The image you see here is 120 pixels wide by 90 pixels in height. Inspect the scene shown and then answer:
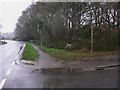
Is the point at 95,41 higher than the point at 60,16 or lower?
lower

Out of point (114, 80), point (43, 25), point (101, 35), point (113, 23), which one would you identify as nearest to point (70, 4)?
point (113, 23)

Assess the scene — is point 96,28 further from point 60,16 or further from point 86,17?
point 60,16

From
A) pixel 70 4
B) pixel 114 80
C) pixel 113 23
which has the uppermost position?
pixel 70 4

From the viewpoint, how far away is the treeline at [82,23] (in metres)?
29.8

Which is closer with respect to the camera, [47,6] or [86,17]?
[86,17]

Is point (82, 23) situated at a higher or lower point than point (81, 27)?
higher

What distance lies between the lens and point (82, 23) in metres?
39.2

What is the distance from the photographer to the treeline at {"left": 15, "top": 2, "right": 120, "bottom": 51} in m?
29.8

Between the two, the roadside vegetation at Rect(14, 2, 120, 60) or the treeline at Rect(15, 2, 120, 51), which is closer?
the roadside vegetation at Rect(14, 2, 120, 60)

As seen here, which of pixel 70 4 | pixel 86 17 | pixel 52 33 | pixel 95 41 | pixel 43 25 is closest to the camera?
pixel 95 41

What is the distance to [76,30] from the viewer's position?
3856cm

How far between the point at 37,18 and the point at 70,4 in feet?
62.4

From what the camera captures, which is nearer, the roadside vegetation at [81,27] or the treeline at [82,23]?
the roadside vegetation at [81,27]

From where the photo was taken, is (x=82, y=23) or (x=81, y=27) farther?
(x=82, y=23)
